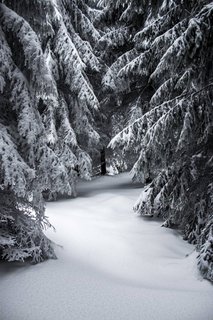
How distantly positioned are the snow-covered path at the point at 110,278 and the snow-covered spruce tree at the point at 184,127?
58 cm

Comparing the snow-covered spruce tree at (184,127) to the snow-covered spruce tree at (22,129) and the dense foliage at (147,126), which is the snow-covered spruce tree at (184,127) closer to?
the dense foliage at (147,126)

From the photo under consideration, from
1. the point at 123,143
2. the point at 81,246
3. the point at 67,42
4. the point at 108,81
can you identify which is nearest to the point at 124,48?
the point at 108,81

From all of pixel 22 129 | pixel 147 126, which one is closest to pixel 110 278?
pixel 22 129

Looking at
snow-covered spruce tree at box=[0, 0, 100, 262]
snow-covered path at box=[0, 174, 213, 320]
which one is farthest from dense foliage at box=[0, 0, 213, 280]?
snow-covered path at box=[0, 174, 213, 320]

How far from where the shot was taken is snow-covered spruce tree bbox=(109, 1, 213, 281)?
529 cm

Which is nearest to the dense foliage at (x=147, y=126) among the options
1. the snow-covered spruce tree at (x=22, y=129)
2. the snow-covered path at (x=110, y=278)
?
the snow-covered spruce tree at (x=22, y=129)

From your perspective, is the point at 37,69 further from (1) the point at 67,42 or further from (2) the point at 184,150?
(1) the point at 67,42

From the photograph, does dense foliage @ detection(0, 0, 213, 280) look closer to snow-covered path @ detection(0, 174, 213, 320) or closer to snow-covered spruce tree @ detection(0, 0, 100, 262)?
snow-covered spruce tree @ detection(0, 0, 100, 262)

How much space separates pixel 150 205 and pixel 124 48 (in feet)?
22.2

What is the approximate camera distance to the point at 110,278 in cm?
549

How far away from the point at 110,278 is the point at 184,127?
3.04 metres

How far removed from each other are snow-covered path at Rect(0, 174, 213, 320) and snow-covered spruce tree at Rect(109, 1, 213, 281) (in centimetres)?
58

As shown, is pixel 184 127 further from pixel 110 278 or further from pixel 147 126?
pixel 110 278

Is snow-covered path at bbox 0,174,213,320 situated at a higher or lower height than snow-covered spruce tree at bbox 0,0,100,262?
lower
